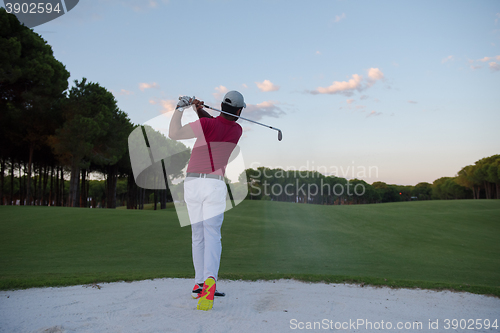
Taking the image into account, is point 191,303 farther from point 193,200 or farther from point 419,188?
point 419,188

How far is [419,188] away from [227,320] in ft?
460

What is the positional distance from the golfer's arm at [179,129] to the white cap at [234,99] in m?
0.59

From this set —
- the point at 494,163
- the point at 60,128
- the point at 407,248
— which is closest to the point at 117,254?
the point at 407,248

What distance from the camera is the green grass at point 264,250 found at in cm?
674

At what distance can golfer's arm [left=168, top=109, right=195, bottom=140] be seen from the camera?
13.5 ft

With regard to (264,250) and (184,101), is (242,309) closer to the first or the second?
(184,101)

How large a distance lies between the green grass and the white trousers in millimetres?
2375

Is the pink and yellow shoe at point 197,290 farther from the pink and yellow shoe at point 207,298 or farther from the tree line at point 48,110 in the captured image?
the tree line at point 48,110

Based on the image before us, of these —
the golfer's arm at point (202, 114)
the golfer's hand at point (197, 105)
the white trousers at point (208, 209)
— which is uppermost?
the golfer's hand at point (197, 105)

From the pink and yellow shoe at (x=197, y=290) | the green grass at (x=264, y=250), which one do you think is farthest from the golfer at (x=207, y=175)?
the green grass at (x=264, y=250)

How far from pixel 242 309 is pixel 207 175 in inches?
64.5

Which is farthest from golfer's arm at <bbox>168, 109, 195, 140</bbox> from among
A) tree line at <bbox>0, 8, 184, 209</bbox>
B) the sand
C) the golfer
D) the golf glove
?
tree line at <bbox>0, 8, 184, 209</bbox>

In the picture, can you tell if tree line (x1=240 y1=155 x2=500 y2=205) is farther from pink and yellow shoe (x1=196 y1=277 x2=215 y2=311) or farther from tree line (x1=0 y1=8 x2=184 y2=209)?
pink and yellow shoe (x1=196 y1=277 x2=215 y2=311)

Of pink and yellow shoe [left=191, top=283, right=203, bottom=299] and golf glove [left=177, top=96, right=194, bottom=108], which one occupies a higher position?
golf glove [left=177, top=96, right=194, bottom=108]
